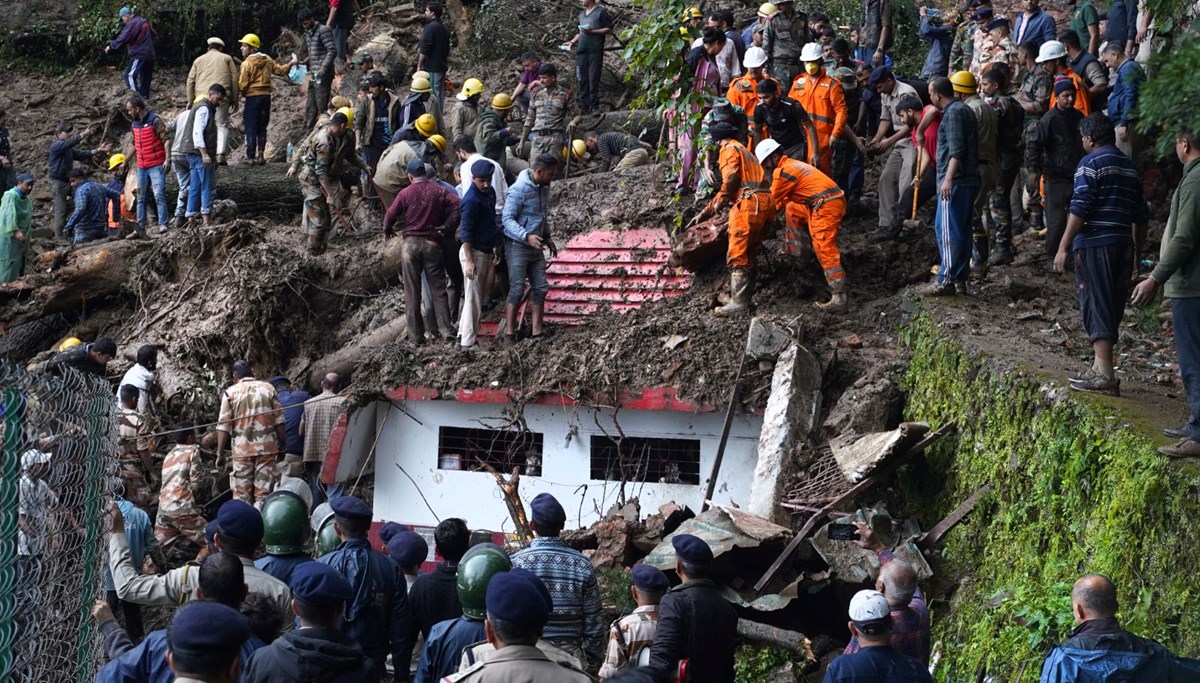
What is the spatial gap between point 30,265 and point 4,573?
50.1 ft

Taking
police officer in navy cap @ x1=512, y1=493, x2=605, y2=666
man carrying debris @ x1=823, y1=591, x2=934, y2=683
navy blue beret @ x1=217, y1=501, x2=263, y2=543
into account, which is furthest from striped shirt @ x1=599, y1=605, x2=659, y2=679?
navy blue beret @ x1=217, y1=501, x2=263, y2=543

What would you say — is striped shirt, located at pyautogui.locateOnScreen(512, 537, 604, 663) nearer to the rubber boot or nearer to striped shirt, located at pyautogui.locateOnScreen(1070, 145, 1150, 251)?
striped shirt, located at pyautogui.locateOnScreen(1070, 145, 1150, 251)

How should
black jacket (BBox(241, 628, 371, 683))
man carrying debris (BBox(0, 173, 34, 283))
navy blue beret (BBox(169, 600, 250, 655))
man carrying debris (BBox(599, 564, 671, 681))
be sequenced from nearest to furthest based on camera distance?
navy blue beret (BBox(169, 600, 250, 655)), black jacket (BBox(241, 628, 371, 683)), man carrying debris (BBox(599, 564, 671, 681)), man carrying debris (BBox(0, 173, 34, 283))

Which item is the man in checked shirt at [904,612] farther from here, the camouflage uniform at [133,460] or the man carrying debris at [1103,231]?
the camouflage uniform at [133,460]

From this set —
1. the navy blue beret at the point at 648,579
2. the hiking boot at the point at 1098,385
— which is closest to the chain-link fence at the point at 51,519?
the navy blue beret at the point at 648,579

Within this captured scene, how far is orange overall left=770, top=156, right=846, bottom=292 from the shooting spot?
12141 mm

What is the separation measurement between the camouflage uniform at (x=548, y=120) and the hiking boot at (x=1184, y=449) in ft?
37.2

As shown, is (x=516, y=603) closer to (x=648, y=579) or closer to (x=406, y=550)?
(x=648, y=579)

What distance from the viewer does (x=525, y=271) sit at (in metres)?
13.0

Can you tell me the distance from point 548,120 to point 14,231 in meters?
8.14

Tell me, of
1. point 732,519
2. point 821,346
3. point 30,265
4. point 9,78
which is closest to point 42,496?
point 732,519

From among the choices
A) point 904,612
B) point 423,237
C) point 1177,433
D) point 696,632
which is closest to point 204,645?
point 696,632

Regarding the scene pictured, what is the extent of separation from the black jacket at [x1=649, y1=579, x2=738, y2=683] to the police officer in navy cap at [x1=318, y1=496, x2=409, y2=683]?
1541 mm

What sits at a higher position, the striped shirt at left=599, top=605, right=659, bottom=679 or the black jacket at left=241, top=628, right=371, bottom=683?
the black jacket at left=241, top=628, right=371, bottom=683
